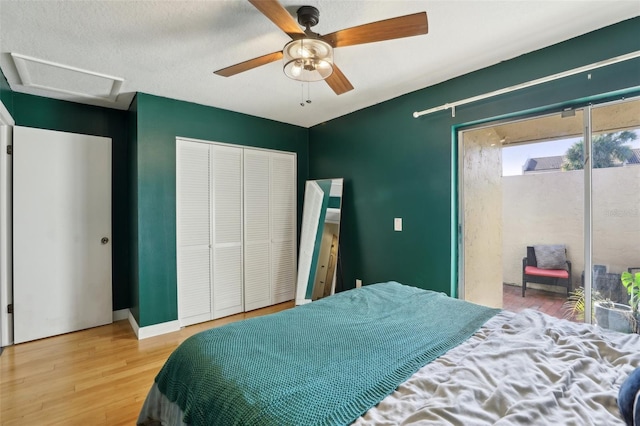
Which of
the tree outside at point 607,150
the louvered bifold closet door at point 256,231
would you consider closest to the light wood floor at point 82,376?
the louvered bifold closet door at point 256,231

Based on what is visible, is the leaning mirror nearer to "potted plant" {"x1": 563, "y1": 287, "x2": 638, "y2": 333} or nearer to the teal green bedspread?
the teal green bedspread

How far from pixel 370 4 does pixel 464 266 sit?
7.34 feet

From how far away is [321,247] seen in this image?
12.0 feet

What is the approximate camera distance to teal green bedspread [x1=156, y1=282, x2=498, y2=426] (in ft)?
3.02

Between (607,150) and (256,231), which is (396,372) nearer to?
(607,150)

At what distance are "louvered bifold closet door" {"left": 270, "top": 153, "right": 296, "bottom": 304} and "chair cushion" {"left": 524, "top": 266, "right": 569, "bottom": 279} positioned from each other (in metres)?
2.63

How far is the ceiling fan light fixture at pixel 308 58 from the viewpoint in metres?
1.63

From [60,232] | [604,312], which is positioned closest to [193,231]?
[60,232]

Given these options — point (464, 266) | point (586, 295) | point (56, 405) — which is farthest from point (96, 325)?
point (586, 295)

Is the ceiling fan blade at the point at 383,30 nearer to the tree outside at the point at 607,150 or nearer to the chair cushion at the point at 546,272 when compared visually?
the tree outside at the point at 607,150

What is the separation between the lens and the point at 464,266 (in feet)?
9.00

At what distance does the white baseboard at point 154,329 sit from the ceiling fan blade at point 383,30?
9.84ft

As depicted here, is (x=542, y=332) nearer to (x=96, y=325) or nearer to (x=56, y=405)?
(x=56, y=405)

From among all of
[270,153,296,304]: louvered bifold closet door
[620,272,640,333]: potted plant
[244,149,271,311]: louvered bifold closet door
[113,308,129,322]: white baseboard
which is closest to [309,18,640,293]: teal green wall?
[270,153,296,304]: louvered bifold closet door
